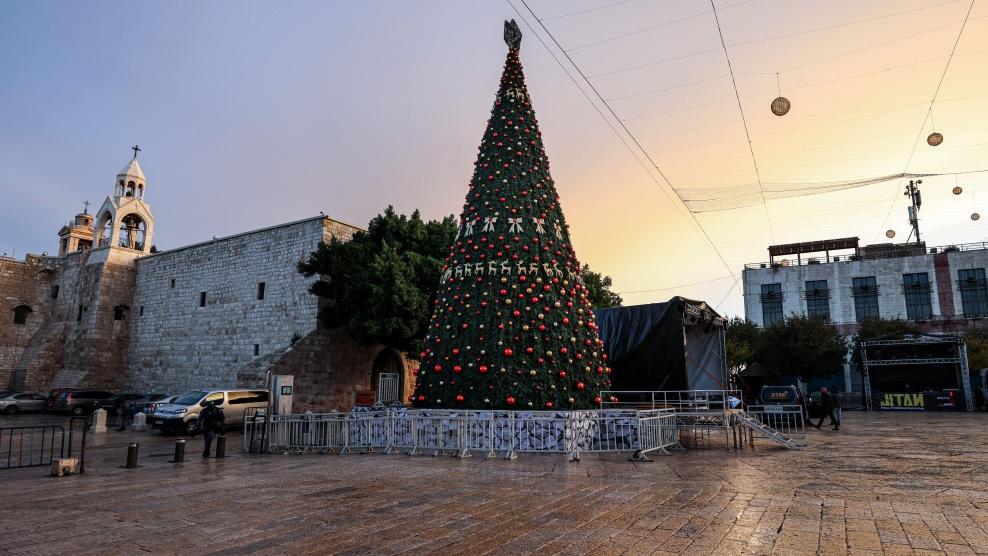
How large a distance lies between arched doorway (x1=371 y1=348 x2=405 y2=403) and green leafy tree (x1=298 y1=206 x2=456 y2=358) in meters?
2.47

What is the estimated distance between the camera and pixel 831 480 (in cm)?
757

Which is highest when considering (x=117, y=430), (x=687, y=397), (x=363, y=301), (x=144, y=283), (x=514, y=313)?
(x=144, y=283)

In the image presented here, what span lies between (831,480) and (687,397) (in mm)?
7375

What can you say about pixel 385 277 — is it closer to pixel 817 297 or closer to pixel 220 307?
pixel 220 307

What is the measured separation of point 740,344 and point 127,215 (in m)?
39.8

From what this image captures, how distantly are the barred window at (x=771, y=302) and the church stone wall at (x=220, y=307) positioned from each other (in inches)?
1398

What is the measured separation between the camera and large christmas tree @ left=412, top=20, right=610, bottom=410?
37.5ft

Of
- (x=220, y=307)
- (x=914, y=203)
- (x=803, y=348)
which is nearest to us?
(x=220, y=307)

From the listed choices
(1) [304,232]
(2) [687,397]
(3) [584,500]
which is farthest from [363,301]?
(3) [584,500]

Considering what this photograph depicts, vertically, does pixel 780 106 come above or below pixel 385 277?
above

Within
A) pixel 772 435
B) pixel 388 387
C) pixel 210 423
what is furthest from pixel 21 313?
pixel 772 435

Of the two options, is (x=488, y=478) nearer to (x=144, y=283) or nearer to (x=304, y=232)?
(x=304, y=232)

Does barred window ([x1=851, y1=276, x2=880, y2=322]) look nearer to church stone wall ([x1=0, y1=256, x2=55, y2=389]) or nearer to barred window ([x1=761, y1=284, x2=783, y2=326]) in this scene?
barred window ([x1=761, y1=284, x2=783, y2=326])

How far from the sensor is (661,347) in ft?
49.9
